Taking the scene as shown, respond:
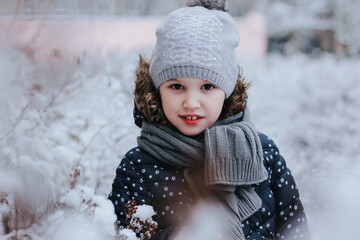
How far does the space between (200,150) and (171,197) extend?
216 millimetres

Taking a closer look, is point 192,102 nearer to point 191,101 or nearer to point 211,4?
point 191,101

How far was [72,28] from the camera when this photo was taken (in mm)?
1983

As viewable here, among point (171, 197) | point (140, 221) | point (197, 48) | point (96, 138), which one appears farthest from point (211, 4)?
point (96, 138)

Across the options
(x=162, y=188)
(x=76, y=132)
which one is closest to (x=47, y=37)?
(x=162, y=188)

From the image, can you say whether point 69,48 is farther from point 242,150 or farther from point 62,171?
point 242,150

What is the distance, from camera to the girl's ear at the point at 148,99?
161 cm

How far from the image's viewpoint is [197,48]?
152cm

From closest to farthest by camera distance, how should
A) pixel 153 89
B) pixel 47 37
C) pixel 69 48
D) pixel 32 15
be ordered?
pixel 32 15 → pixel 47 37 → pixel 153 89 → pixel 69 48

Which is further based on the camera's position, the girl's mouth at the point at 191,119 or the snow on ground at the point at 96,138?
the girl's mouth at the point at 191,119

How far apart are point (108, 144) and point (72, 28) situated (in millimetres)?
1027

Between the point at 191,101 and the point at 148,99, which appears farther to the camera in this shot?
the point at 148,99

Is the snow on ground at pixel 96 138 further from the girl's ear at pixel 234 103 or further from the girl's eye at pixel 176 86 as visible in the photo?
the girl's ear at pixel 234 103

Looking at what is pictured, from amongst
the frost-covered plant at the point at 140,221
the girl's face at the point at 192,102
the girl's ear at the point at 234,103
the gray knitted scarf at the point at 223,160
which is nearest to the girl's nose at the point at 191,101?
the girl's face at the point at 192,102

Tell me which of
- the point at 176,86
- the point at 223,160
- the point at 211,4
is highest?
the point at 211,4
